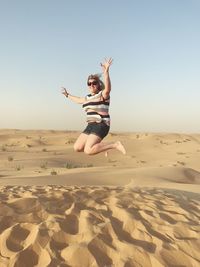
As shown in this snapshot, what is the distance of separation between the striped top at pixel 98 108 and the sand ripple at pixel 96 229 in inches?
49.7

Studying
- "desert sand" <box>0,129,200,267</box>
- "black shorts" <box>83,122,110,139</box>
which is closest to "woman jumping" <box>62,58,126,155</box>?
"black shorts" <box>83,122,110,139</box>

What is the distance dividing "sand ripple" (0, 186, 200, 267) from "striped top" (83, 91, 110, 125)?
1262mm

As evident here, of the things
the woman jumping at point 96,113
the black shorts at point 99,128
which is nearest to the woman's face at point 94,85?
the woman jumping at point 96,113

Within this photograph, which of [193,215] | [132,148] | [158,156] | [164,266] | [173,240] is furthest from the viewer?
[132,148]

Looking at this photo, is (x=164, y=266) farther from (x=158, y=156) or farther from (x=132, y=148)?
(x=132, y=148)

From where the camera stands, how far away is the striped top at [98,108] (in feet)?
26.8

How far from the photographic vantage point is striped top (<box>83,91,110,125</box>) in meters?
8.16

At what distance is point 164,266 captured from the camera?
5.06m

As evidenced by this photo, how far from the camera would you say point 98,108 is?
8188mm

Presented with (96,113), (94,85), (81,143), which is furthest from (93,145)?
(94,85)

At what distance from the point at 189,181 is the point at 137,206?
9448mm

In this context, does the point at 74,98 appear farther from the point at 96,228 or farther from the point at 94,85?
the point at 96,228

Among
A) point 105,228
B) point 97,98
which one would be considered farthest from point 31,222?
point 97,98

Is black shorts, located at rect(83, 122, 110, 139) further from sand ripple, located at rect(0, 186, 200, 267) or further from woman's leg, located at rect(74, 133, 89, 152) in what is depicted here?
sand ripple, located at rect(0, 186, 200, 267)
